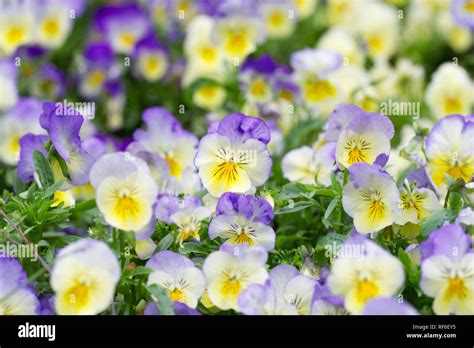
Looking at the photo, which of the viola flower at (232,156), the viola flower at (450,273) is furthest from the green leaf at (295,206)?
the viola flower at (450,273)

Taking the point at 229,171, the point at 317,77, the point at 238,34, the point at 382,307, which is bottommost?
the point at 382,307

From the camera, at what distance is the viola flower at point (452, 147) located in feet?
5.89

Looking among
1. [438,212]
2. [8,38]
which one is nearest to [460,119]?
[438,212]

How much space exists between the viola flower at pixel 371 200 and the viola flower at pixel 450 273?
15cm

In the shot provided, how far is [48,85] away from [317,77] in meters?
1.08

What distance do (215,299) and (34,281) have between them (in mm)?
327

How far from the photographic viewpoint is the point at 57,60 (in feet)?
11.8

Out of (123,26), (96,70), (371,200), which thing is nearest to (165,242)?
(371,200)

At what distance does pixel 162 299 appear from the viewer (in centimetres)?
146

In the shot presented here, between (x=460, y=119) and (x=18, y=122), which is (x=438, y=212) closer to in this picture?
(x=460, y=119)

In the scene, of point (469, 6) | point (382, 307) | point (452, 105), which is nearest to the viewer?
point (382, 307)

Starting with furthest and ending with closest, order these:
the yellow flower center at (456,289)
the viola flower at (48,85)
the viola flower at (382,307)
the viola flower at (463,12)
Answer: the viola flower at (48,85)
the viola flower at (463,12)
the yellow flower center at (456,289)
the viola flower at (382,307)

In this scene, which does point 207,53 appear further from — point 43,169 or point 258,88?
point 43,169

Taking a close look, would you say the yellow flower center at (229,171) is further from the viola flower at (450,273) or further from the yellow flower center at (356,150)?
the viola flower at (450,273)
